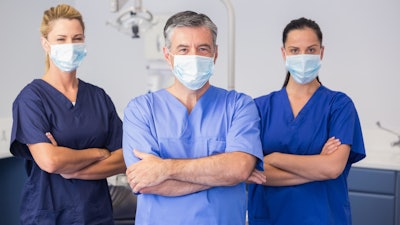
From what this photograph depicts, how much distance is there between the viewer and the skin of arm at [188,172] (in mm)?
1160

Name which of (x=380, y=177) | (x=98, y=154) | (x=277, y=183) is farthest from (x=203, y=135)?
(x=380, y=177)

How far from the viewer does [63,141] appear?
149 cm

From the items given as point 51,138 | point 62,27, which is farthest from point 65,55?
point 51,138

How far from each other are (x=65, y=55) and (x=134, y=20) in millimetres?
560

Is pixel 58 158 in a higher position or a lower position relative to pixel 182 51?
lower

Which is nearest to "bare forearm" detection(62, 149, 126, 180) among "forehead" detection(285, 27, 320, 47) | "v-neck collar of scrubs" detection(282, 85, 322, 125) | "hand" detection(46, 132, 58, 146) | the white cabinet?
"hand" detection(46, 132, 58, 146)

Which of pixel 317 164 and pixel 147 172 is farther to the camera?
pixel 317 164

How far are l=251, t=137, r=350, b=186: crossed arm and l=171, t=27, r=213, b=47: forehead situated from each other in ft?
1.43

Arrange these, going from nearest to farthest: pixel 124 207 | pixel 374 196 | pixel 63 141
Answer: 1. pixel 63 141
2. pixel 124 207
3. pixel 374 196

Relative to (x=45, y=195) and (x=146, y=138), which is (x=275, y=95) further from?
(x=45, y=195)

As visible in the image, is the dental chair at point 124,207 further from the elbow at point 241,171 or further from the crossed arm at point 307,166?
the elbow at point 241,171

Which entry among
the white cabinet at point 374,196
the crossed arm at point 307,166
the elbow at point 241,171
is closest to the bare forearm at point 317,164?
the crossed arm at point 307,166

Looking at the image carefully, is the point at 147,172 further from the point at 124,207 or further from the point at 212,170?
the point at 124,207

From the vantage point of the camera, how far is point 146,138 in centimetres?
124
